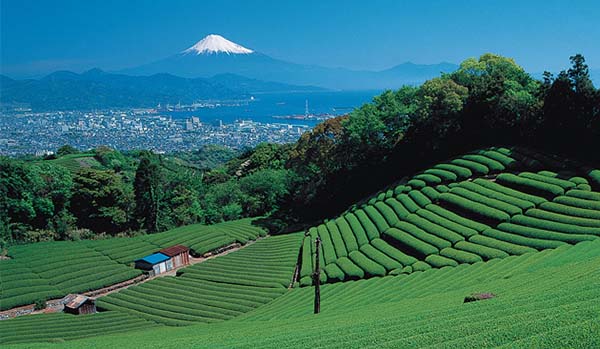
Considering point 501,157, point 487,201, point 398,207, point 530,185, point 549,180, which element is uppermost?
point 501,157

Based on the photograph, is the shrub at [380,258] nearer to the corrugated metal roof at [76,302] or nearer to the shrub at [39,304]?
the corrugated metal roof at [76,302]

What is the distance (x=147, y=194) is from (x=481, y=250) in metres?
42.0

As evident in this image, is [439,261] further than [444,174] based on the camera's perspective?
No

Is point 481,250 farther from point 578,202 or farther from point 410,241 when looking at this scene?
point 578,202

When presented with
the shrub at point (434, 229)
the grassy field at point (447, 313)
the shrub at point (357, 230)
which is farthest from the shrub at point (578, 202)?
the shrub at point (357, 230)

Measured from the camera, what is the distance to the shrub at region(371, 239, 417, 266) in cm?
3203

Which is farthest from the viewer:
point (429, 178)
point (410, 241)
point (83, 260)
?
point (429, 178)

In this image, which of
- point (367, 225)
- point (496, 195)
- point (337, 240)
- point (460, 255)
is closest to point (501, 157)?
point (496, 195)

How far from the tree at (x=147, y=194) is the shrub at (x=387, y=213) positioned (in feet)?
94.9

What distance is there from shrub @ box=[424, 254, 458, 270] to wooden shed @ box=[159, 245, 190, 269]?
2418 centimetres

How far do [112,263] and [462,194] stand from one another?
31.9 metres

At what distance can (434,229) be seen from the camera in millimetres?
34781

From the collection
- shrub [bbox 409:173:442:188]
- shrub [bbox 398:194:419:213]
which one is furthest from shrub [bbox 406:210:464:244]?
shrub [bbox 409:173:442:188]

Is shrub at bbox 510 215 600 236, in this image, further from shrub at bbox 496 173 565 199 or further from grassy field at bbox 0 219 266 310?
grassy field at bbox 0 219 266 310
